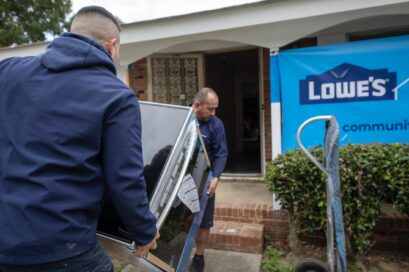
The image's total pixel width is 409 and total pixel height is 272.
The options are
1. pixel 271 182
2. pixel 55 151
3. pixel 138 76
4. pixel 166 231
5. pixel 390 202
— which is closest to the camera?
pixel 55 151

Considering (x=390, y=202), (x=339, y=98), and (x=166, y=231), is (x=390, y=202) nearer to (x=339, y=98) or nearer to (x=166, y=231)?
(x=339, y=98)

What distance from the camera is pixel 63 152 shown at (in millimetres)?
1295

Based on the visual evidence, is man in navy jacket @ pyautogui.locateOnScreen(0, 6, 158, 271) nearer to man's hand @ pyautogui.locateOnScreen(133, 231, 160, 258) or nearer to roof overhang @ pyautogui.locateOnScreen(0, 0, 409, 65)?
man's hand @ pyautogui.locateOnScreen(133, 231, 160, 258)

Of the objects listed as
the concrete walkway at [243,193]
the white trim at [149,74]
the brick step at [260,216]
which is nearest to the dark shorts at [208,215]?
the brick step at [260,216]

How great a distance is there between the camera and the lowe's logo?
157 inches

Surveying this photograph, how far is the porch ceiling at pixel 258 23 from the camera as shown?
3787 millimetres

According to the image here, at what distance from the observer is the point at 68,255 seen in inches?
52.3

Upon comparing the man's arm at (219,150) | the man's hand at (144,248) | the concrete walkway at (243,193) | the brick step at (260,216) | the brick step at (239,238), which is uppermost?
the man's arm at (219,150)

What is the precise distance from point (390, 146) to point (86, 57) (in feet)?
10.4

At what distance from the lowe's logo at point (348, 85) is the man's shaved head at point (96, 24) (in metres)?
3.14

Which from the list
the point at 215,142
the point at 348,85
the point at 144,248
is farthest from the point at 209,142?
the point at 348,85

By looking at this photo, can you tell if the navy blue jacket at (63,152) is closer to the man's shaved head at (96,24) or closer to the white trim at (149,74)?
the man's shaved head at (96,24)

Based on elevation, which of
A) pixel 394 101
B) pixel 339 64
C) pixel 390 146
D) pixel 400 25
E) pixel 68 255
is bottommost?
pixel 68 255

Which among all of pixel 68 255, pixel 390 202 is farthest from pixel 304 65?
pixel 68 255
